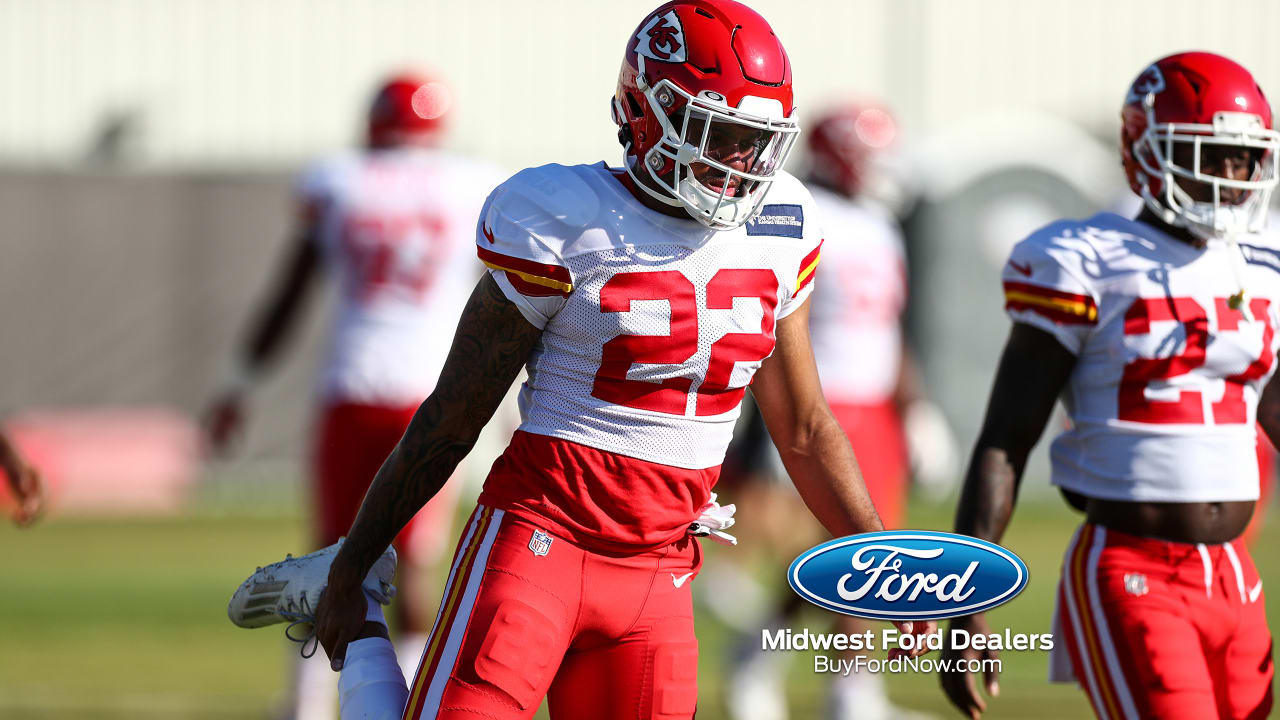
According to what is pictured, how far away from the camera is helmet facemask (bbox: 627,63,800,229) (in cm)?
329

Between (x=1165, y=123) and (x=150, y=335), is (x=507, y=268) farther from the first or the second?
(x=150, y=335)

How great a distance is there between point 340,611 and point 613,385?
726mm

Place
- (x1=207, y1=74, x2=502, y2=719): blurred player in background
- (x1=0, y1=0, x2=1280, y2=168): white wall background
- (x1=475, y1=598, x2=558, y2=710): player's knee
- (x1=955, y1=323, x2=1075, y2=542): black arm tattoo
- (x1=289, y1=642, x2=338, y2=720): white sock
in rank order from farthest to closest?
(x1=0, y1=0, x2=1280, y2=168): white wall background < (x1=207, y1=74, x2=502, y2=719): blurred player in background < (x1=289, y1=642, x2=338, y2=720): white sock < (x1=955, y1=323, x2=1075, y2=542): black arm tattoo < (x1=475, y1=598, x2=558, y2=710): player's knee

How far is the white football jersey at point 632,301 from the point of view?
10.8ft

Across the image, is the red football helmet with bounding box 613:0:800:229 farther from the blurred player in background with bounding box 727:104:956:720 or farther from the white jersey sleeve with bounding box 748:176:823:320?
the blurred player in background with bounding box 727:104:956:720

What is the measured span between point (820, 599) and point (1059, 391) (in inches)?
31.3

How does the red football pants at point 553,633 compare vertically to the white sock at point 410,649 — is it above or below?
above

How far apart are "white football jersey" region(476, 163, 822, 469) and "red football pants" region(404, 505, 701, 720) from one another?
0.22 metres

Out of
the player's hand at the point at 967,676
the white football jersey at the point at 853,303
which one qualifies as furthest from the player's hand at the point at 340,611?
the white football jersey at the point at 853,303

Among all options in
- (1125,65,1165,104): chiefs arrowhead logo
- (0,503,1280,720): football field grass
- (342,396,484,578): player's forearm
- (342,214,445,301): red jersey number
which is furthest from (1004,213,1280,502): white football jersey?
(0,503,1280,720): football field grass

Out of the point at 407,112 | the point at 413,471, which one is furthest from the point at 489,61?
the point at 413,471

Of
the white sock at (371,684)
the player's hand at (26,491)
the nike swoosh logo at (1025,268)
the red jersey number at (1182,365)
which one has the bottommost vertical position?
the player's hand at (26,491)

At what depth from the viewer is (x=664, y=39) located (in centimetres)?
339

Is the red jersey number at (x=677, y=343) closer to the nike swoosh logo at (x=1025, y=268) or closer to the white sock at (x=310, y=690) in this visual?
the nike swoosh logo at (x=1025, y=268)
